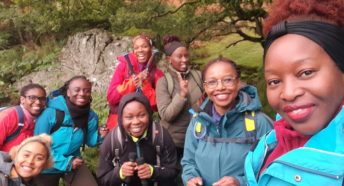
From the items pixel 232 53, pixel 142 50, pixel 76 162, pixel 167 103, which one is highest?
pixel 232 53

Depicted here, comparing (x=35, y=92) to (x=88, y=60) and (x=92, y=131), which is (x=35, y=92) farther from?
(x=88, y=60)

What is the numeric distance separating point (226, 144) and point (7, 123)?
2370 millimetres

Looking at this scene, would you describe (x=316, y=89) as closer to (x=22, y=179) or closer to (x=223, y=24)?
(x=22, y=179)

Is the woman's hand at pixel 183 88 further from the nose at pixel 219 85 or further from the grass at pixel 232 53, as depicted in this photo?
the grass at pixel 232 53

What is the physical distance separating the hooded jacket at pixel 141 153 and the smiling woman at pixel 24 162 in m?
0.57

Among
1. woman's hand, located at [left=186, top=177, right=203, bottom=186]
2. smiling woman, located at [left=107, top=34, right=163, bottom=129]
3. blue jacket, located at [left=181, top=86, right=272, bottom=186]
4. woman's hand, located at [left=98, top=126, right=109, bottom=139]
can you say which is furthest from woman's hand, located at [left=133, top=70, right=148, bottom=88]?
woman's hand, located at [left=186, top=177, right=203, bottom=186]

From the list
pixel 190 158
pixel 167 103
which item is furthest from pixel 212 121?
pixel 167 103

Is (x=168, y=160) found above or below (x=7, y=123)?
below

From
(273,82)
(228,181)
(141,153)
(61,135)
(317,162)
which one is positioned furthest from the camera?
(61,135)

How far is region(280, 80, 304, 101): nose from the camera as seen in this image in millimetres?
1308

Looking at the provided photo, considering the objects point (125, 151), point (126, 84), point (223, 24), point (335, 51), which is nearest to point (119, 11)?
point (223, 24)

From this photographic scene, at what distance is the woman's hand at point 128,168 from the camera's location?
3.34m

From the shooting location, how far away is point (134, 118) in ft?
11.4

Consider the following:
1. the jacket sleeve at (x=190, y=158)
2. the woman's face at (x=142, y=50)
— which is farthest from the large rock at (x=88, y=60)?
the jacket sleeve at (x=190, y=158)
